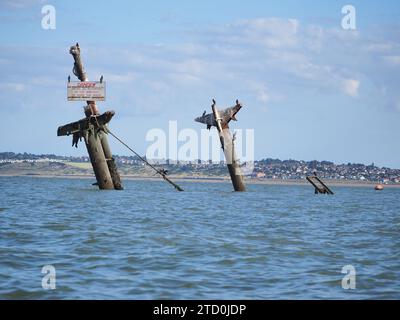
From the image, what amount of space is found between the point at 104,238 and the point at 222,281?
27.7 ft

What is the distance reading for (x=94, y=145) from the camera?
180ft

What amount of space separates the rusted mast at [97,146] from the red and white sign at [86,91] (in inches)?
19.4

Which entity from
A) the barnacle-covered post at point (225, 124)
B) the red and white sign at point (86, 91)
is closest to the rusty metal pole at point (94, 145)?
the red and white sign at point (86, 91)

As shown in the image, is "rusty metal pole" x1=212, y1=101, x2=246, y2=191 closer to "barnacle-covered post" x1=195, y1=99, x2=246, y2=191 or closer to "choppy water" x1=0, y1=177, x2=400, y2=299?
"barnacle-covered post" x1=195, y1=99, x2=246, y2=191

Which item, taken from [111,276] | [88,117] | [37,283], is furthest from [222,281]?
[88,117]

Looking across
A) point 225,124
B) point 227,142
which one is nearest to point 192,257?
point 227,142

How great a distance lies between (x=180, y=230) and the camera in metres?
28.9

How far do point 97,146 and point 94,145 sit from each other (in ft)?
0.68

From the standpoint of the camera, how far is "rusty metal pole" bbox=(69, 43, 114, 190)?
54906mm

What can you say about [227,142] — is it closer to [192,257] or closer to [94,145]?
[94,145]

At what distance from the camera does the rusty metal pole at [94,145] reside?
54.9m
